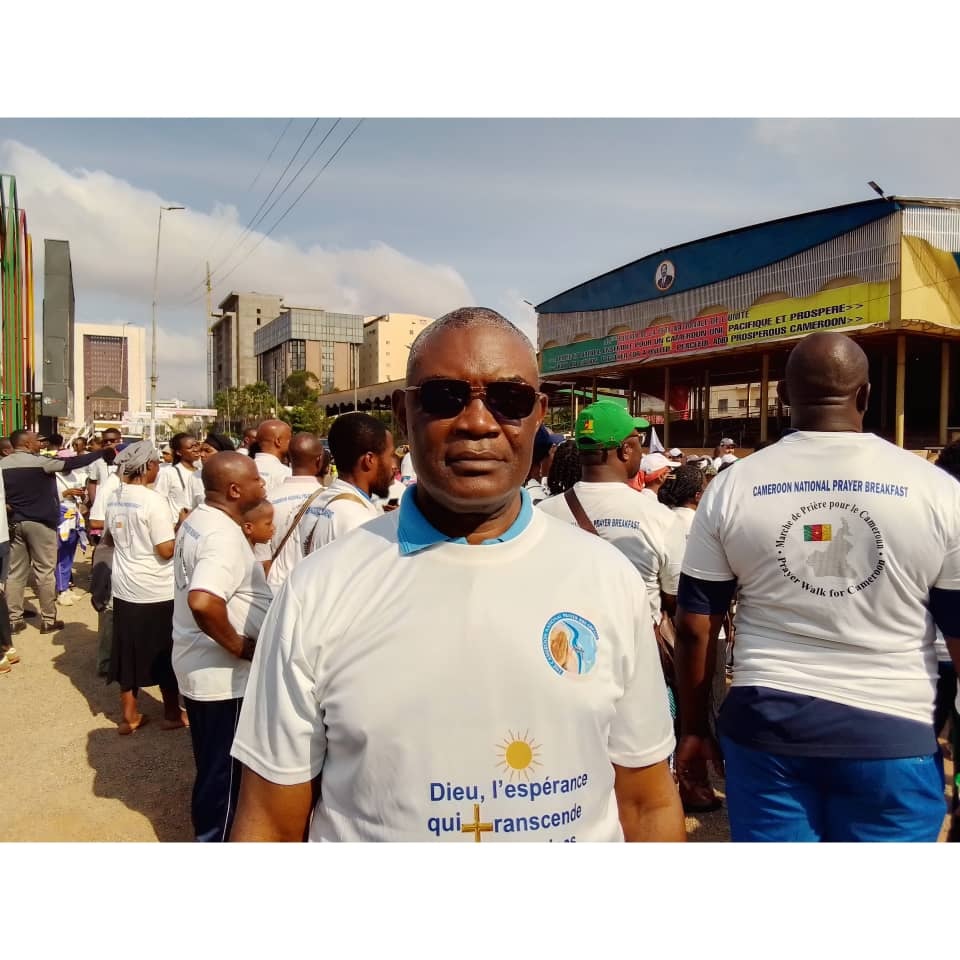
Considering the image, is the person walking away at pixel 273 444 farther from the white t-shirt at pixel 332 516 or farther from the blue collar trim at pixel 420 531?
the blue collar trim at pixel 420 531

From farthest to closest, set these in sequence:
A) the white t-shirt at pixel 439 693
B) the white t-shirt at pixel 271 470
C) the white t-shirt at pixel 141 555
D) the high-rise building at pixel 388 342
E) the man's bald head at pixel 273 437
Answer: the high-rise building at pixel 388 342, the man's bald head at pixel 273 437, the white t-shirt at pixel 271 470, the white t-shirt at pixel 141 555, the white t-shirt at pixel 439 693

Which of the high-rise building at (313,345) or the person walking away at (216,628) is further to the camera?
the high-rise building at (313,345)

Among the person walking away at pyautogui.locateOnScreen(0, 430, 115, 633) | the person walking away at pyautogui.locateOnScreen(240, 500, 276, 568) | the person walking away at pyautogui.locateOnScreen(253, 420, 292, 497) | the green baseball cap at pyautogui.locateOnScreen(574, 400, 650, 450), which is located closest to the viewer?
the green baseball cap at pyautogui.locateOnScreen(574, 400, 650, 450)

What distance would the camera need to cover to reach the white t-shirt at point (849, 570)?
2021 mm

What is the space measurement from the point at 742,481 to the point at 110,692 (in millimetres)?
5896

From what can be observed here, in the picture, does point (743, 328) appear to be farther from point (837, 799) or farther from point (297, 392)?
point (297, 392)

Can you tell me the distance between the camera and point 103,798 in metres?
4.34

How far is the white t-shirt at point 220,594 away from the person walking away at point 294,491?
0.36 metres

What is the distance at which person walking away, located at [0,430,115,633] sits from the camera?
7441 mm

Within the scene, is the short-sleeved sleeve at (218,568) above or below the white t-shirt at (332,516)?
below

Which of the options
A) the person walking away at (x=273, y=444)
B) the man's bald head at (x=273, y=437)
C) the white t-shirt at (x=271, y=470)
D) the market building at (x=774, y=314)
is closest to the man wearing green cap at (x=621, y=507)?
the white t-shirt at (x=271, y=470)

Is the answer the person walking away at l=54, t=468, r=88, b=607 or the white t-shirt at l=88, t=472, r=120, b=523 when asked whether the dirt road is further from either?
the person walking away at l=54, t=468, r=88, b=607

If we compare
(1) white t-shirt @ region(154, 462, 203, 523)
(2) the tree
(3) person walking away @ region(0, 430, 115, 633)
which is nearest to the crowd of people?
(1) white t-shirt @ region(154, 462, 203, 523)

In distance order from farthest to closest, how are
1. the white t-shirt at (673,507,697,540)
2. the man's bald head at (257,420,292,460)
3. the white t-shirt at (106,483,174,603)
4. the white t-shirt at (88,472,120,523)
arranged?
the white t-shirt at (88,472,120,523) → the man's bald head at (257,420,292,460) → the white t-shirt at (106,483,174,603) → the white t-shirt at (673,507,697,540)
